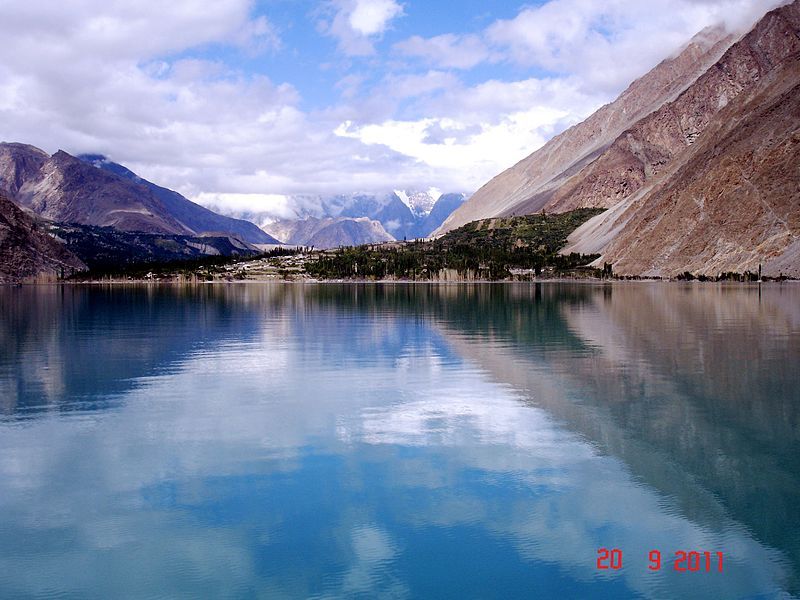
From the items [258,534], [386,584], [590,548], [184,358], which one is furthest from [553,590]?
[184,358]

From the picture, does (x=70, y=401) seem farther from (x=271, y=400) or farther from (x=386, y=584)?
(x=386, y=584)

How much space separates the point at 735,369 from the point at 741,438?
1754 cm

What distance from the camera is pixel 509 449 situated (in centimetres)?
2867
